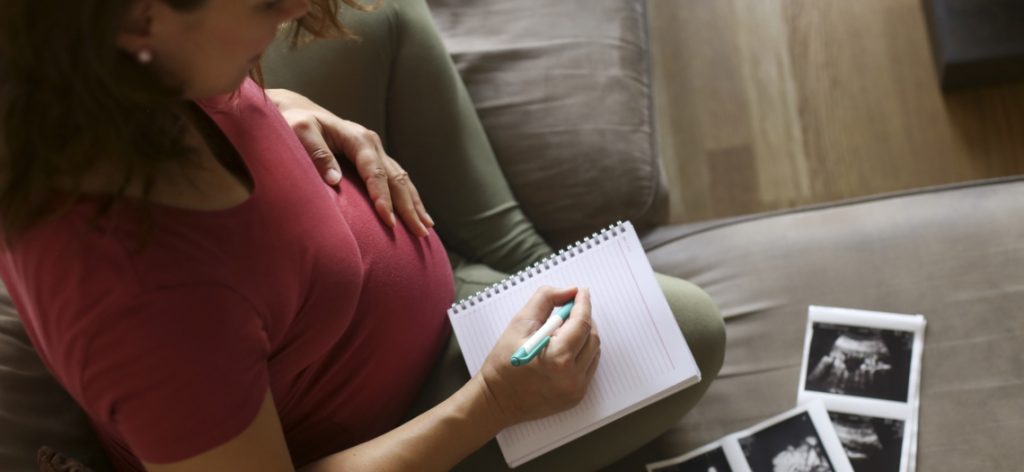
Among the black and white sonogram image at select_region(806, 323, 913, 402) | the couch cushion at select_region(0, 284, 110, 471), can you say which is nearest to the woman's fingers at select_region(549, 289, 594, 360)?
the black and white sonogram image at select_region(806, 323, 913, 402)

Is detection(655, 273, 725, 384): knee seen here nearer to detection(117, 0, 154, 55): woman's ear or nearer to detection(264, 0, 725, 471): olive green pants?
detection(264, 0, 725, 471): olive green pants

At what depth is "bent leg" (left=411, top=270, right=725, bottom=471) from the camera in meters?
1.14

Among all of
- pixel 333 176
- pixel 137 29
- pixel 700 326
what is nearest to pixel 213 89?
pixel 137 29

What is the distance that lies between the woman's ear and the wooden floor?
4.00ft

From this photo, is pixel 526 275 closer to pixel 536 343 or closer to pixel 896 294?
pixel 536 343

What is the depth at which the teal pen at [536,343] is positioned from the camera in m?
1.04

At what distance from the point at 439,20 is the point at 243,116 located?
0.65 m

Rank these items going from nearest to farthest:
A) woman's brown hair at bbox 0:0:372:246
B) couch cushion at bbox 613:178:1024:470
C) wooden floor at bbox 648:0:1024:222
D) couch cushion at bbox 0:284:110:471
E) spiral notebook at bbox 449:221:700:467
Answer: woman's brown hair at bbox 0:0:372:246 → couch cushion at bbox 0:284:110:471 → spiral notebook at bbox 449:221:700:467 → couch cushion at bbox 613:178:1024:470 → wooden floor at bbox 648:0:1024:222

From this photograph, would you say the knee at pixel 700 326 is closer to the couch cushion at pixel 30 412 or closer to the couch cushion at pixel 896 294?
the couch cushion at pixel 896 294

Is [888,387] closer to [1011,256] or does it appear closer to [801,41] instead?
[1011,256]

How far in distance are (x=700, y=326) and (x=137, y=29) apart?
752 millimetres

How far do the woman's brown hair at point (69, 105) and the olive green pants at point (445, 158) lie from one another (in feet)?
1.62

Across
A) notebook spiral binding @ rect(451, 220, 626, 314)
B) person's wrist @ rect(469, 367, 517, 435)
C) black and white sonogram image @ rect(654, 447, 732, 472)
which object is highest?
notebook spiral binding @ rect(451, 220, 626, 314)

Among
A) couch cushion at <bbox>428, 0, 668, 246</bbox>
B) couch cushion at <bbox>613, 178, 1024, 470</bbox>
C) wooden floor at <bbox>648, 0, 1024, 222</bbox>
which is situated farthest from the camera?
wooden floor at <bbox>648, 0, 1024, 222</bbox>
